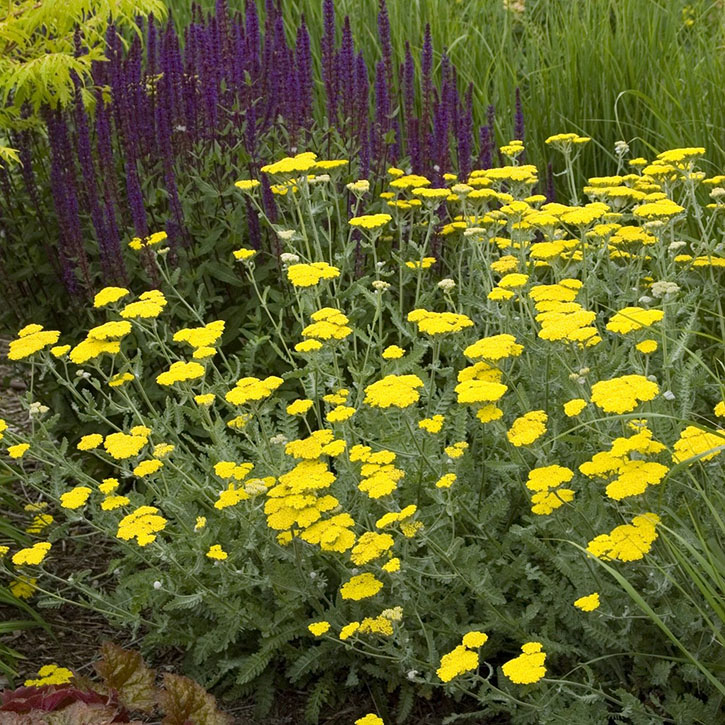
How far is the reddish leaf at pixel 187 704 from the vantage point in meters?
2.58

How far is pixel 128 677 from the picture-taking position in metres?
2.75

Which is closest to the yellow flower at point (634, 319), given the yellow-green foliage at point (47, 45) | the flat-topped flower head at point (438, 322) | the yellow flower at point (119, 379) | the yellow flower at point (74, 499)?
the flat-topped flower head at point (438, 322)

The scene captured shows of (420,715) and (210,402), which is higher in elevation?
(210,402)

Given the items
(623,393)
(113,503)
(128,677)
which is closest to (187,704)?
(128,677)

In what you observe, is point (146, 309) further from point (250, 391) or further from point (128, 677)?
point (128, 677)

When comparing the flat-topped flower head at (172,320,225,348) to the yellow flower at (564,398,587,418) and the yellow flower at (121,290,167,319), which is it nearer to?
the yellow flower at (121,290,167,319)

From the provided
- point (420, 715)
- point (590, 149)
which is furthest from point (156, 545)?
point (590, 149)

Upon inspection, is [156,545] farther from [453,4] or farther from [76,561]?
[453,4]

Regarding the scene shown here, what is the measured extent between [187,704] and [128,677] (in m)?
0.24

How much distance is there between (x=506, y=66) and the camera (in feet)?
20.7

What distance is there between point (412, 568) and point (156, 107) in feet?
8.60

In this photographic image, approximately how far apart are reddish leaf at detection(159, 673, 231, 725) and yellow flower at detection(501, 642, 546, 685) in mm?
818

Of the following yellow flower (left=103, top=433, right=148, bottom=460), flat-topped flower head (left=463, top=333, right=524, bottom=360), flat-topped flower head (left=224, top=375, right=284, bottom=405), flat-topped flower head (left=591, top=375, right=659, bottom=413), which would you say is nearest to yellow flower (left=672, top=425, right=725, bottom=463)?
flat-topped flower head (left=591, top=375, right=659, bottom=413)

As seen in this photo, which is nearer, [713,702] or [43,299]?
[713,702]
